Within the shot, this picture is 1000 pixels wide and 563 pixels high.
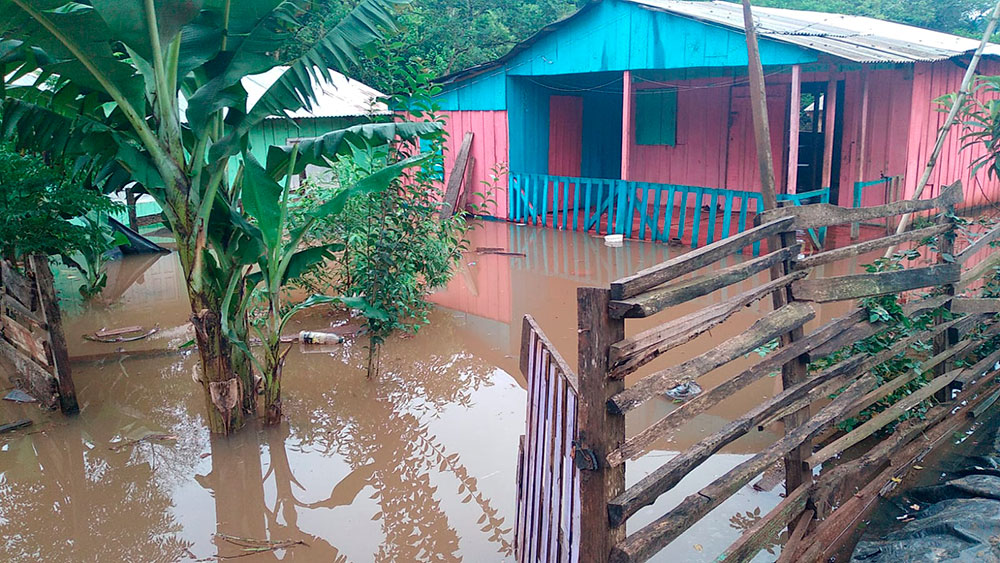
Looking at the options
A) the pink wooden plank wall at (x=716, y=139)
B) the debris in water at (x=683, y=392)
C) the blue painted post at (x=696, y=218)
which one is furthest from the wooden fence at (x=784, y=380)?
the pink wooden plank wall at (x=716, y=139)

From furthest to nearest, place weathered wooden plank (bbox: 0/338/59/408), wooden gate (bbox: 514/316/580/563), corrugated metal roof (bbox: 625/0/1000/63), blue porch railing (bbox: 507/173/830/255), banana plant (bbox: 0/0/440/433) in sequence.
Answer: blue porch railing (bbox: 507/173/830/255)
corrugated metal roof (bbox: 625/0/1000/63)
weathered wooden plank (bbox: 0/338/59/408)
banana plant (bbox: 0/0/440/433)
wooden gate (bbox: 514/316/580/563)

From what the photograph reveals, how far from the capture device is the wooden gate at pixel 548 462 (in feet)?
8.82

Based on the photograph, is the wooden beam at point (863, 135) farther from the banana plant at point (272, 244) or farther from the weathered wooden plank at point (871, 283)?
the banana plant at point (272, 244)

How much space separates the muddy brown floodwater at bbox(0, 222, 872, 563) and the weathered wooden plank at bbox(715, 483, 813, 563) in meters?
0.61

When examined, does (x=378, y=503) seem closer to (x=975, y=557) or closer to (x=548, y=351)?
(x=548, y=351)

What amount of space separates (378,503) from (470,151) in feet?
37.9

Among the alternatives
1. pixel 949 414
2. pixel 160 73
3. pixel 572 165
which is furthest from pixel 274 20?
pixel 572 165

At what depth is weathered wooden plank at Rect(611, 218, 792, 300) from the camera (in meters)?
2.36

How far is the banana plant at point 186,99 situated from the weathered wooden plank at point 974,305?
12.4ft

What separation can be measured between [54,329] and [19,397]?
1049 millimetres

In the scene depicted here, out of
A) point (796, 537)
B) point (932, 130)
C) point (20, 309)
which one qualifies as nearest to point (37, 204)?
point (20, 309)

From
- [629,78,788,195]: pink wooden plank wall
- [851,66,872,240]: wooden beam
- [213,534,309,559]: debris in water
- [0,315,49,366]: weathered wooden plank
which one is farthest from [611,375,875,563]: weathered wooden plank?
[629,78,788,195]: pink wooden plank wall

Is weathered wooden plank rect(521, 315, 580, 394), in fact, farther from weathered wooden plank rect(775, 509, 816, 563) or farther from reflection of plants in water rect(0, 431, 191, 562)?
reflection of plants in water rect(0, 431, 191, 562)

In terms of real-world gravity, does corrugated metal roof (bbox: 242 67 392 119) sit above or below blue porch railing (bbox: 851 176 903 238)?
above
